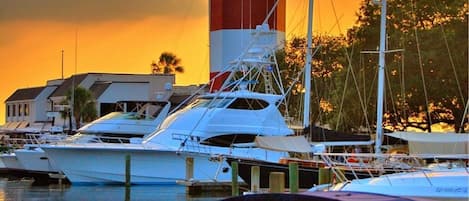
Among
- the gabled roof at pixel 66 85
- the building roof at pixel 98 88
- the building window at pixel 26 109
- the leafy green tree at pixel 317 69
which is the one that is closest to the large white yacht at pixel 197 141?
the leafy green tree at pixel 317 69

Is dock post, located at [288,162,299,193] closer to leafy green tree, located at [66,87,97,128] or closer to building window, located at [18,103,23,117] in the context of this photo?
leafy green tree, located at [66,87,97,128]

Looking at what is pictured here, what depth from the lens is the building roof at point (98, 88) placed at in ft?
263

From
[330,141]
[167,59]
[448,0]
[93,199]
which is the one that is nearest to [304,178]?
Result: [330,141]

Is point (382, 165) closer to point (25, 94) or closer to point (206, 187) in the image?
point (206, 187)

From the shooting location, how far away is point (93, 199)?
31.4m

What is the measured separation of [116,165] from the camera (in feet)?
124

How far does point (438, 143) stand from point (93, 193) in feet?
48.1

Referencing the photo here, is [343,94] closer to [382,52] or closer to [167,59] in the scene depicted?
[382,52]

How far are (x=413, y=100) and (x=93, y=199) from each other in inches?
599

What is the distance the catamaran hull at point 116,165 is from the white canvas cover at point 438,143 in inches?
503

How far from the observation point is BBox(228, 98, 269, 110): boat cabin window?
123 feet

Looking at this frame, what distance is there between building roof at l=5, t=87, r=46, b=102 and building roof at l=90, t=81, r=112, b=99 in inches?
296

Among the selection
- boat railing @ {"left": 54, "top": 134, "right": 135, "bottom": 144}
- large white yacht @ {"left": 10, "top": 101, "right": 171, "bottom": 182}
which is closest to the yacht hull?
large white yacht @ {"left": 10, "top": 101, "right": 171, "bottom": 182}

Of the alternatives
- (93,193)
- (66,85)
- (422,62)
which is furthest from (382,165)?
(66,85)
